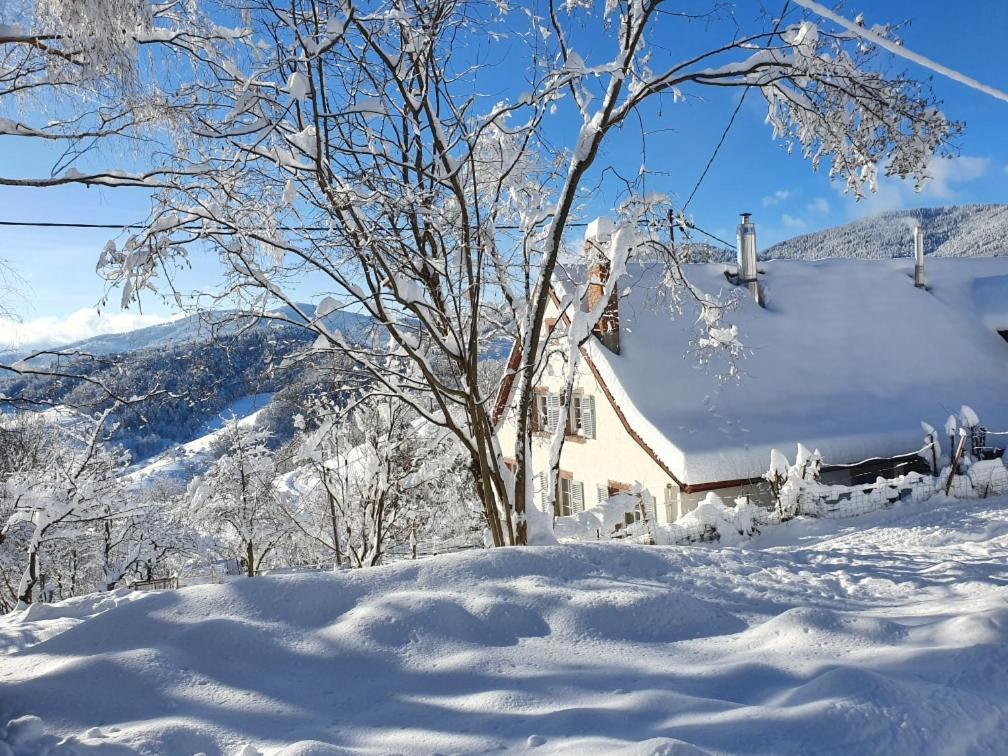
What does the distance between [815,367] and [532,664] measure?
1379 cm

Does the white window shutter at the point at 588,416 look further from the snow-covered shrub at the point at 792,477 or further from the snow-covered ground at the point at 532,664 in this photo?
the snow-covered ground at the point at 532,664

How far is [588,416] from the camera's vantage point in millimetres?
16672

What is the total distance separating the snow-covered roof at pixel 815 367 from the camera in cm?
1343

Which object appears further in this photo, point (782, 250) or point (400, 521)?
point (782, 250)

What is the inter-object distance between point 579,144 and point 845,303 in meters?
13.4

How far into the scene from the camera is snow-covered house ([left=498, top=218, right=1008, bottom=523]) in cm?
1330

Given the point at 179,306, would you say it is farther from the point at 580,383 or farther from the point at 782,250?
the point at 782,250

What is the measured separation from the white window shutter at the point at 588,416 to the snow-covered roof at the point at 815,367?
61.5 inches

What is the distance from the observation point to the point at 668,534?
10953mm

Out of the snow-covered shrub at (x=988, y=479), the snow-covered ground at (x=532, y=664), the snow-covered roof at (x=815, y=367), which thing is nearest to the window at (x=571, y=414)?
the snow-covered roof at (x=815, y=367)

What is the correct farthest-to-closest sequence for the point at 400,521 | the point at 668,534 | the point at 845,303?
the point at 400,521 < the point at 845,303 < the point at 668,534

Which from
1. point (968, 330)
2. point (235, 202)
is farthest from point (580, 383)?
point (235, 202)

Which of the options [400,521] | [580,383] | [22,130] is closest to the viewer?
[22,130]

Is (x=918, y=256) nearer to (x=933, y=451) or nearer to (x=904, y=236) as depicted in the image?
(x=933, y=451)
